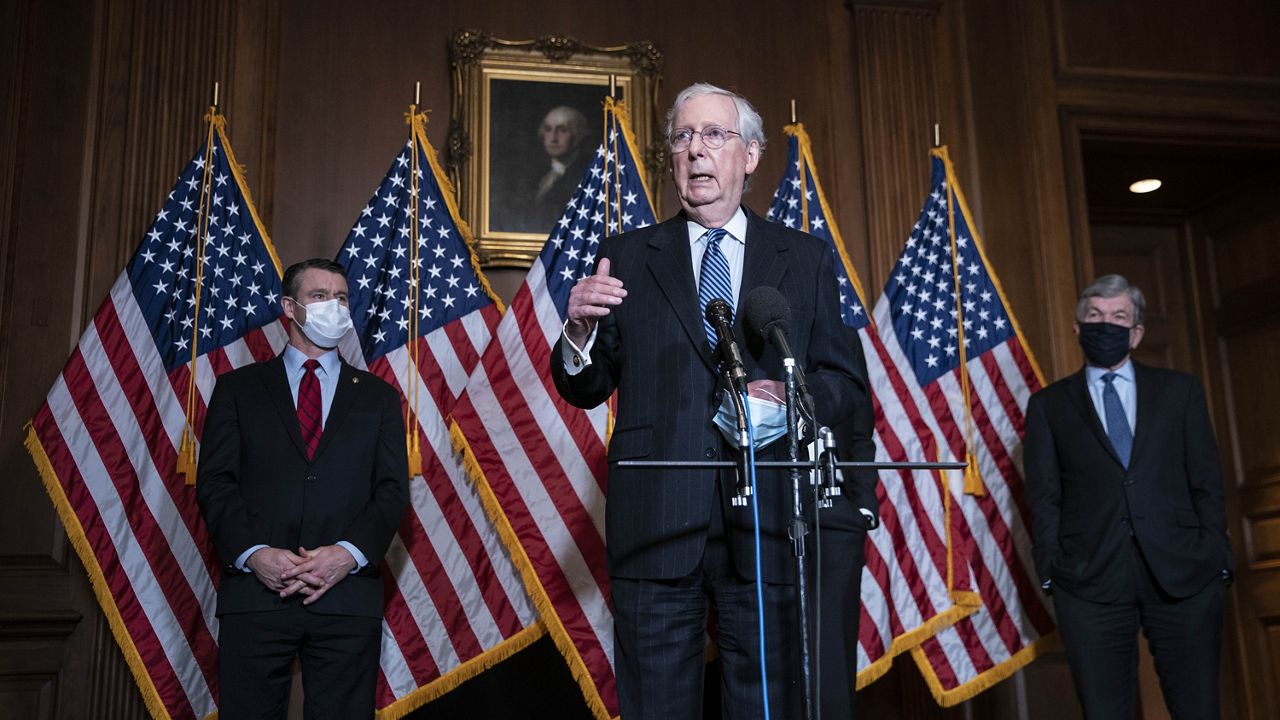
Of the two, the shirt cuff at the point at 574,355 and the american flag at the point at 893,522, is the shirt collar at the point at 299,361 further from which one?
the american flag at the point at 893,522

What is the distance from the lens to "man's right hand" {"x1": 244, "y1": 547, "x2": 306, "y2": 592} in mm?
3354

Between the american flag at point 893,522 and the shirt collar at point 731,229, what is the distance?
2.31 meters

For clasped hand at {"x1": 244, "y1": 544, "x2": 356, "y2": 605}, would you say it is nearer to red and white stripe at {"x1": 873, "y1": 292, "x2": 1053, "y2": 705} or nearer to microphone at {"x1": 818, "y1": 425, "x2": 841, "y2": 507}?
microphone at {"x1": 818, "y1": 425, "x2": 841, "y2": 507}

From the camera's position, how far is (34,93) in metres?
4.79

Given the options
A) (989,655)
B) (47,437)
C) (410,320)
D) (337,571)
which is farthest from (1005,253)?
(47,437)

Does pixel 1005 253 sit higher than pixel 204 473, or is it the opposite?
pixel 1005 253

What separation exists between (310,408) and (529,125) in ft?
6.36

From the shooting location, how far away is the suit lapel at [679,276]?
2.20 m

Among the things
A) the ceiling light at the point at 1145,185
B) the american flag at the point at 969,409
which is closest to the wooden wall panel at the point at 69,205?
the american flag at the point at 969,409

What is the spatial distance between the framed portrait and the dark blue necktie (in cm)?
207

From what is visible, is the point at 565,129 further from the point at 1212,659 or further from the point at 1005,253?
the point at 1212,659

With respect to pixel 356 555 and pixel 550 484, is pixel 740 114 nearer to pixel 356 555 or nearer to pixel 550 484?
pixel 356 555

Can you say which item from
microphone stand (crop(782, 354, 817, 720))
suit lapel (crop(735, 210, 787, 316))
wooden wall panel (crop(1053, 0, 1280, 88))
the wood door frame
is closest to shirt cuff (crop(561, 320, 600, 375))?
suit lapel (crop(735, 210, 787, 316))

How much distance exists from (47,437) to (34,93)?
5.38ft
